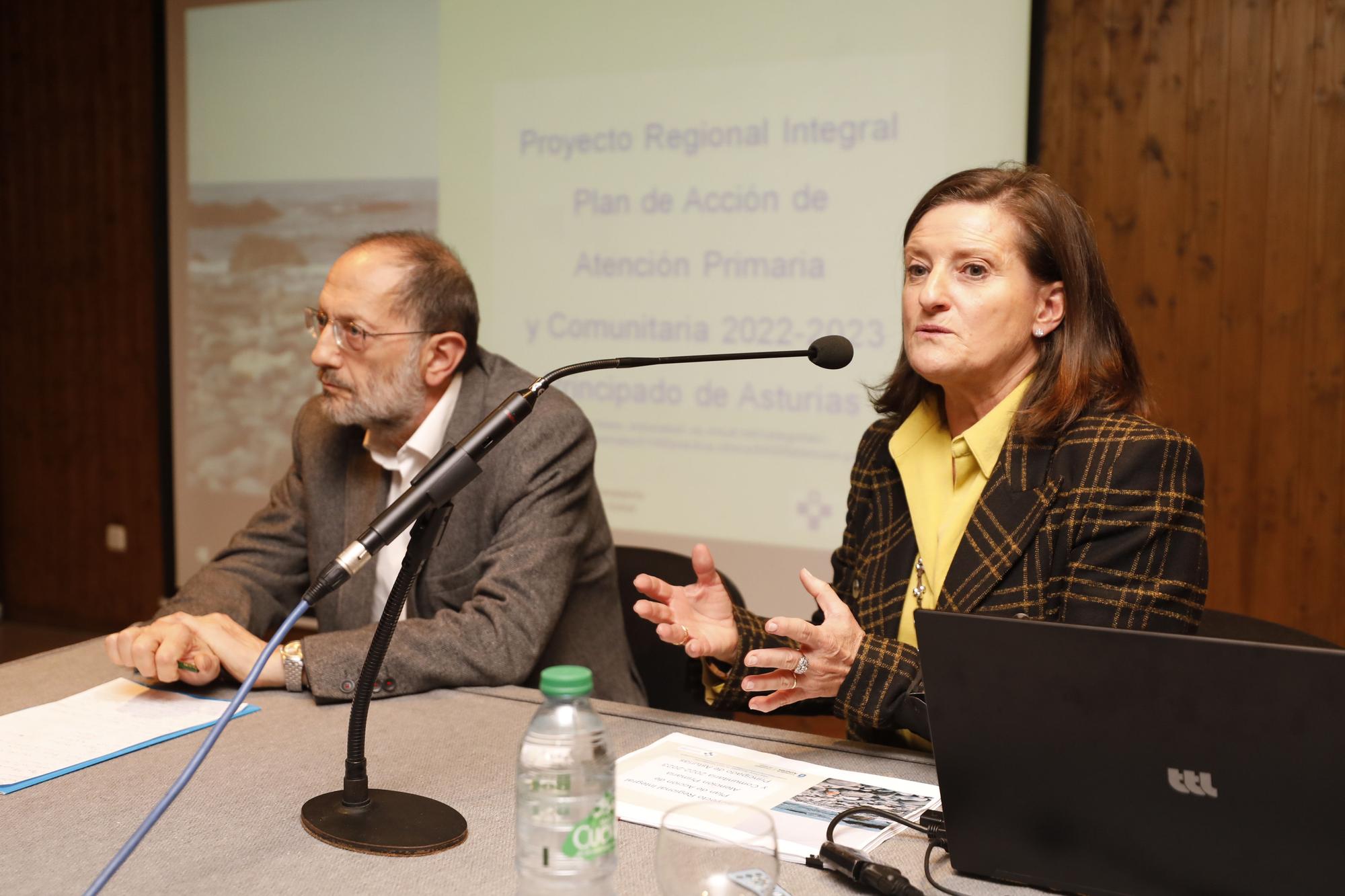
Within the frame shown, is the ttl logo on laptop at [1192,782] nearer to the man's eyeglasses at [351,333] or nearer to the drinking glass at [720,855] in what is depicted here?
the drinking glass at [720,855]

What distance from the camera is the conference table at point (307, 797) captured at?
3.54 feet

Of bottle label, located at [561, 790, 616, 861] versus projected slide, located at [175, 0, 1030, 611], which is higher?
projected slide, located at [175, 0, 1030, 611]

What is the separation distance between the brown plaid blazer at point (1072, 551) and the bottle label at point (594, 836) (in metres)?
0.57

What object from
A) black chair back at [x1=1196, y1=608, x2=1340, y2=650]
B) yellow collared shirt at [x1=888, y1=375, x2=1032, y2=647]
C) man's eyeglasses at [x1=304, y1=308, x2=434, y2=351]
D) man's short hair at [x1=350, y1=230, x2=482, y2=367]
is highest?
man's short hair at [x1=350, y1=230, x2=482, y2=367]

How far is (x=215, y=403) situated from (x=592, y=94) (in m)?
2.17

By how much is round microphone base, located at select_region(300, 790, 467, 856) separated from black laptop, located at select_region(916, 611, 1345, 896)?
19.8 inches

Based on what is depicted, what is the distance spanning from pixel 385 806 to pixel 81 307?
4.63m

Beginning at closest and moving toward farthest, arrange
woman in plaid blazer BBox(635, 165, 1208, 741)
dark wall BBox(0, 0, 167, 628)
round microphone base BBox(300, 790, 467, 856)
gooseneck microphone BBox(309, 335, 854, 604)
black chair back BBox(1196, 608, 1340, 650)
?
gooseneck microphone BBox(309, 335, 854, 604), round microphone base BBox(300, 790, 467, 856), woman in plaid blazer BBox(635, 165, 1208, 741), black chair back BBox(1196, 608, 1340, 650), dark wall BBox(0, 0, 167, 628)

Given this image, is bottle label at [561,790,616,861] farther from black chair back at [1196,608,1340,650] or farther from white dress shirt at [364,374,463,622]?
white dress shirt at [364,374,463,622]

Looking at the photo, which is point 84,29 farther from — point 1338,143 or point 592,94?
point 1338,143

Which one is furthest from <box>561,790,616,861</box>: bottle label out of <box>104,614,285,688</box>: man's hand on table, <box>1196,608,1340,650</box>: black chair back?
<box>1196,608,1340,650</box>: black chair back

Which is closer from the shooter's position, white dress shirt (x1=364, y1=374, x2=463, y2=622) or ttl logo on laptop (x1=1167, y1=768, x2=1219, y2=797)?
ttl logo on laptop (x1=1167, y1=768, x2=1219, y2=797)

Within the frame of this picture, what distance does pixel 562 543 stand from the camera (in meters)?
1.92

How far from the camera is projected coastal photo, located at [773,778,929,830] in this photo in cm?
122
